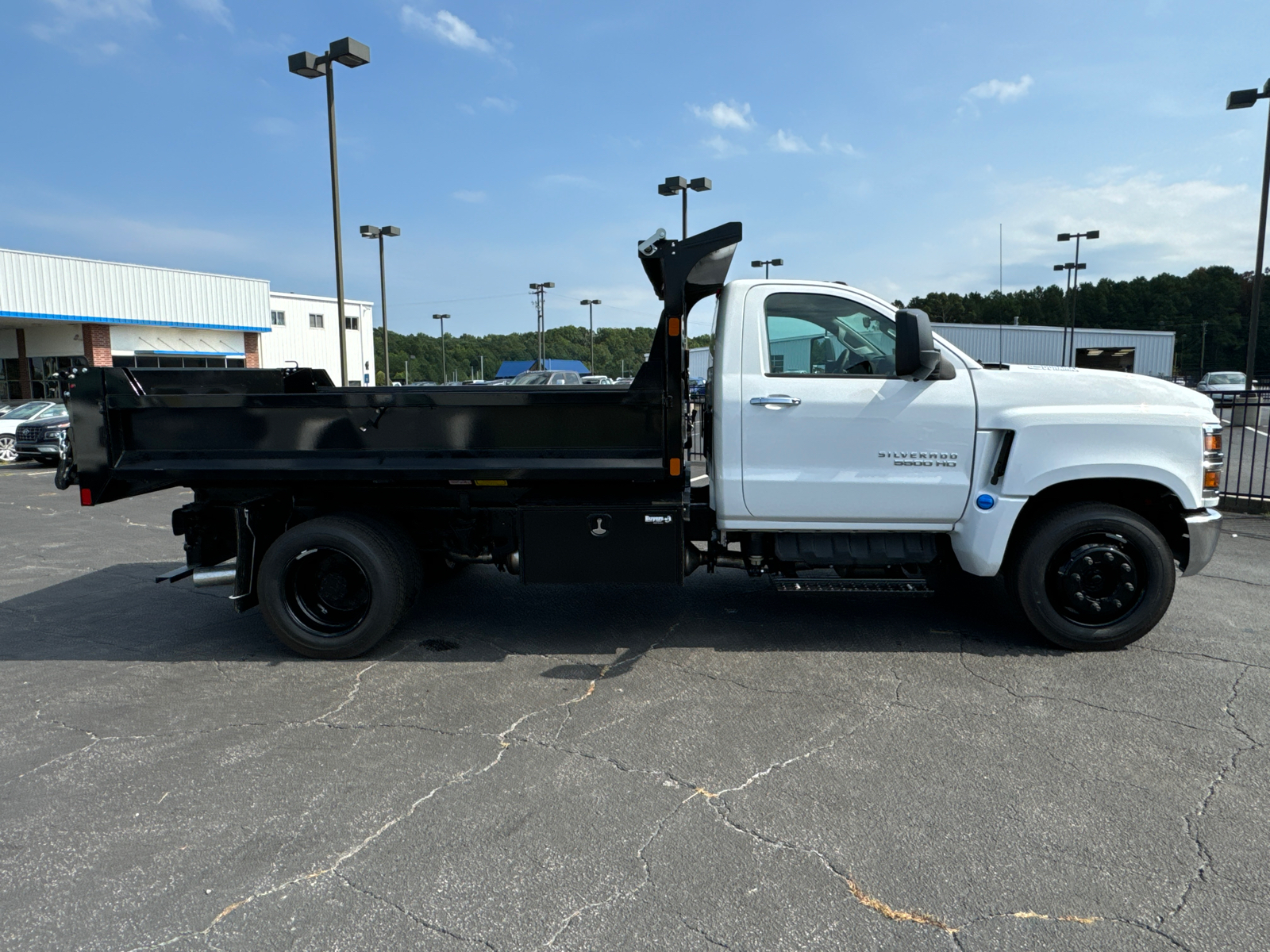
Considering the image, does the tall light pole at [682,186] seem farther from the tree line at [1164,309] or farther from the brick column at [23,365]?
the tree line at [1164,309]

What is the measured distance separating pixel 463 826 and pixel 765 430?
107 inches

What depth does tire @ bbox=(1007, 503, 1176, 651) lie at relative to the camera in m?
4.74

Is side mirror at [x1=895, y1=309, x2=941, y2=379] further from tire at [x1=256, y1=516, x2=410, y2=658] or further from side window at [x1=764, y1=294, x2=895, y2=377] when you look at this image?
tire at [x1=256, y1=516, x2=410, y2=658]

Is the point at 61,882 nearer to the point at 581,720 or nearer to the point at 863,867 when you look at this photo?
the point at 581,720

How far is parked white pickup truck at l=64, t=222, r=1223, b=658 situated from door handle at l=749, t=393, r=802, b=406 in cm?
1

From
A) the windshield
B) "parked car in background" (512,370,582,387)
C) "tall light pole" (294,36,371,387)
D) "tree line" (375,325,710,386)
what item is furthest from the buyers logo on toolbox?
"tree line" (375,325,710,386)

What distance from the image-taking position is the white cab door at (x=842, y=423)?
472cm

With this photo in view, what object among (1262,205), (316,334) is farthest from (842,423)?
(316,334)

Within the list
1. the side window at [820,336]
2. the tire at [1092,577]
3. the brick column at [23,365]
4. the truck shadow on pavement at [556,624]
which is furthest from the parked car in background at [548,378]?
the brick column at [23,365]

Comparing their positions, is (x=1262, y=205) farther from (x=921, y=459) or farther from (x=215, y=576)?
(x=215, y=576)

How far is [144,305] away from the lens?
125 feet

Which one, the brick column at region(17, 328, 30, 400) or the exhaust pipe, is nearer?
the exhaust pipe

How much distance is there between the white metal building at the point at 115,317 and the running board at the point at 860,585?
3666 centimetres

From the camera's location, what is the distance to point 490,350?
130 meters
